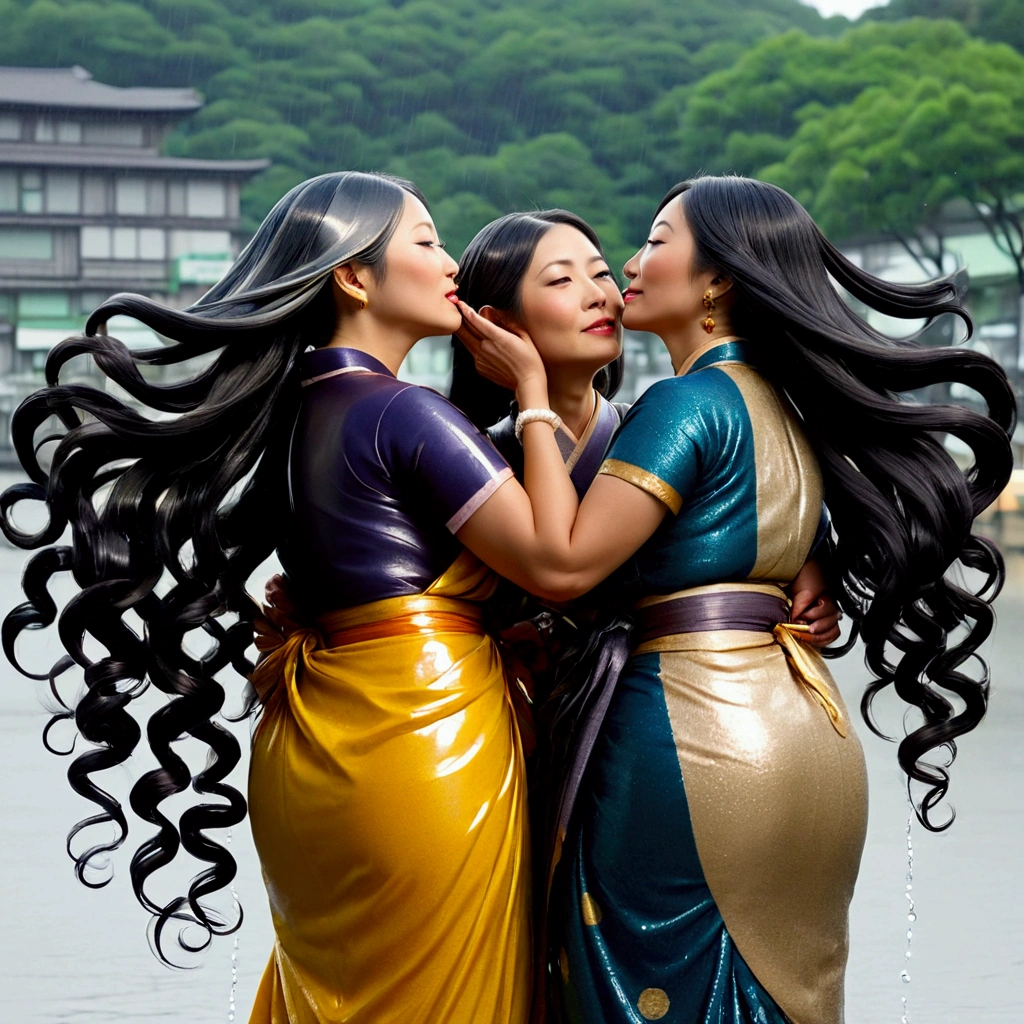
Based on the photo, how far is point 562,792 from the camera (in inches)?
87.0

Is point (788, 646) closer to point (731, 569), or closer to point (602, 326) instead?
point (731, 569)

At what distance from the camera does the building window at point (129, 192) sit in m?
23.2

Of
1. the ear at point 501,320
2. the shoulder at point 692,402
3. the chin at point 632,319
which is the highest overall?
the chin at point 632,319

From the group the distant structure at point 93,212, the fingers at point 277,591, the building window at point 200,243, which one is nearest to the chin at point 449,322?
the fingers at point 277,591

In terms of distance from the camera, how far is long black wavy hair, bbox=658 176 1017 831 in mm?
2230

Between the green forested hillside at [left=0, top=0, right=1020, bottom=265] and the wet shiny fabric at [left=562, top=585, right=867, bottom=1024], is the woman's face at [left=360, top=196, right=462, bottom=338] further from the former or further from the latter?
the green forested hillside at [left=0, top=0, right=1020, bottom=265]

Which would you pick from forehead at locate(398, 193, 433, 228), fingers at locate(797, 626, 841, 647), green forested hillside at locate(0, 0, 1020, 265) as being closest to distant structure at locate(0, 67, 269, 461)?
green forested hillside at locate(0, 0, 1020, 265)

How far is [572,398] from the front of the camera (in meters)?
2.58

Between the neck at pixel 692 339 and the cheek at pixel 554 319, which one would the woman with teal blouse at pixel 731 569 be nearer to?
the neck at pixel 692 339

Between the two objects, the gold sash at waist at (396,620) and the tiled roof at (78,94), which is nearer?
the gold sash at waist at (396,620)

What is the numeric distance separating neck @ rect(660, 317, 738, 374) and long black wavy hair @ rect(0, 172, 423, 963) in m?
0.46

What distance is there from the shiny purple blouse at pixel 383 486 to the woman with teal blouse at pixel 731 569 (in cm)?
8

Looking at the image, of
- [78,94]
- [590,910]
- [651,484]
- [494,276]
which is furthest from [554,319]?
→ [78,94]

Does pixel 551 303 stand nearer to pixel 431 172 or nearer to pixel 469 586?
pixel 469 586
